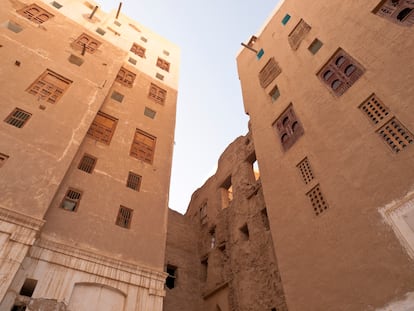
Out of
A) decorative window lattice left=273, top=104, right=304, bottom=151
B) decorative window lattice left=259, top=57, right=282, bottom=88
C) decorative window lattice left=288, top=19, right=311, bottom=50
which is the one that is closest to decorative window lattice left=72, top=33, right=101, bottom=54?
decorative window lattice left=259, top=57, right=282, bottom=88

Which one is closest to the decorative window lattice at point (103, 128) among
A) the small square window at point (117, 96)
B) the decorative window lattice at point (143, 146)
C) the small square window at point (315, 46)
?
the decorative window lattice at point (143, 146)

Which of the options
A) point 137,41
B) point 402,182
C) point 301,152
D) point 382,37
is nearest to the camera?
point 402,182

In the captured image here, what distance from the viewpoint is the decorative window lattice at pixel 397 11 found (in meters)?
9.78

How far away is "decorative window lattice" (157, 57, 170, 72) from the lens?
20734 mm

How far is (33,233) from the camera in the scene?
318 inches

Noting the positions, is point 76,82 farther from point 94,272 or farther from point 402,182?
point 402,182

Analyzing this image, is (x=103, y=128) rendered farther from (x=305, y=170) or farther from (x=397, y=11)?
(x=397, y=11)

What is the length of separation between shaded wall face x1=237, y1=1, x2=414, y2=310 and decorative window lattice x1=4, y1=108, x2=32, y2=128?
9447 mm

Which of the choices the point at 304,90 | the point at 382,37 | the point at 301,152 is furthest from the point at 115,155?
the point at 382,37

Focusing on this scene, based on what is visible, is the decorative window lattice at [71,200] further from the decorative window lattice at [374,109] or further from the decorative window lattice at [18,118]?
the decorative window lattice at [374,109]

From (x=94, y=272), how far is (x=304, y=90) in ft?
34.6

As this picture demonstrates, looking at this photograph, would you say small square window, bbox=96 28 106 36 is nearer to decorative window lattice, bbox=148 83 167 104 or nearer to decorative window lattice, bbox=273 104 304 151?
decorative window lattice, bbox=148 83 167 104

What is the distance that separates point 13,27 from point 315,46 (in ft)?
45.1

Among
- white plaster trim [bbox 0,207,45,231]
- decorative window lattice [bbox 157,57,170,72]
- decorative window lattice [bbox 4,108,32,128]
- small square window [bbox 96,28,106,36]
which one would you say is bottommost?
decorative window lattice [bbox 157,57,170,72]
